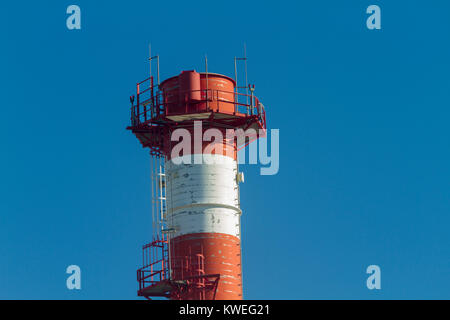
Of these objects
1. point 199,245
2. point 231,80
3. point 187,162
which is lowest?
point 199,245

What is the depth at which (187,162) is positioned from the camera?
78.1m

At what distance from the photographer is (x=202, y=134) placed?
7862 cm

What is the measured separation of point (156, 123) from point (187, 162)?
337 cm
